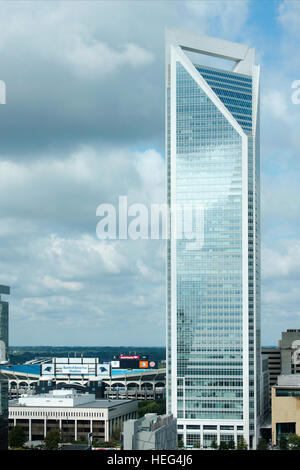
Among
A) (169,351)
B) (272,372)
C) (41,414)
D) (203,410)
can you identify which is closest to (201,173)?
(169,351)

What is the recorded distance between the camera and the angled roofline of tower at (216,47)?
376ft

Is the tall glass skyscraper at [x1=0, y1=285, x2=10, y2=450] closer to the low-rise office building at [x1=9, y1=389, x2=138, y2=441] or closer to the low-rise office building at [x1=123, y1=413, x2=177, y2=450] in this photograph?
the low-rise office building at [x1=9, y1=389, x2=138, y2=441]

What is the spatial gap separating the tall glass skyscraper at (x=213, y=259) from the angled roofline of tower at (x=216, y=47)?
364 millimetres

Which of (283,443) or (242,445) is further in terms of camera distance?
(242,445)

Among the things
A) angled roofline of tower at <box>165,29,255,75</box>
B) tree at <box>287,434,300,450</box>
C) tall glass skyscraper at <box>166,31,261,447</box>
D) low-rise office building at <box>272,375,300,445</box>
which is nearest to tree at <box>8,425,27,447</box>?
tall glass skyscraper at <box>166,31,261,447</box>

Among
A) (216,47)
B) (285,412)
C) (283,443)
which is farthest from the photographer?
(216,47)

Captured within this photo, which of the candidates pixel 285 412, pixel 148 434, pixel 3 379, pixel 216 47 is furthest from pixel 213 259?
pixel 148 434

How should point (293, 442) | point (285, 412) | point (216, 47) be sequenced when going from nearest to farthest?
point (293, 442)
point (285, 412)
point (216, 47)

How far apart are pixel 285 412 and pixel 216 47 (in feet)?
195

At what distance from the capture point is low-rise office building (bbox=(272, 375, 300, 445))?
102 metres

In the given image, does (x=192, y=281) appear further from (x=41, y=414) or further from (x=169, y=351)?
(x=41, y=414)

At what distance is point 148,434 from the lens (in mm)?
50156

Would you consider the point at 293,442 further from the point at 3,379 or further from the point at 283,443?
the point at 3,379
